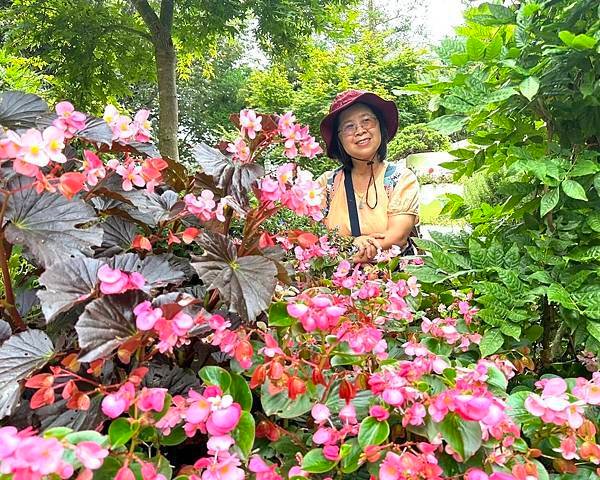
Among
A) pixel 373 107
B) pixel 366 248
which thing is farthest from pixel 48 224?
pixel 373 107

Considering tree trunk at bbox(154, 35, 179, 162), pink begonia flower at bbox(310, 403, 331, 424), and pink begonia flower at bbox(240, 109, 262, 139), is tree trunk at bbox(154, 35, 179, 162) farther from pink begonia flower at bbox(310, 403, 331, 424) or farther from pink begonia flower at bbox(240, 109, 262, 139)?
pink begonia flower at bbox(310, 403, 331, 424)

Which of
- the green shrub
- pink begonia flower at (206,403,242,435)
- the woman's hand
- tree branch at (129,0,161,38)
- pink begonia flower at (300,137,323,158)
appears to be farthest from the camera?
the green shrub

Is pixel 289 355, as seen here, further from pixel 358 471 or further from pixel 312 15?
pixel 312 15

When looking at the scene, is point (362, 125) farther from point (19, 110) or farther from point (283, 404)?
point (283, 404)

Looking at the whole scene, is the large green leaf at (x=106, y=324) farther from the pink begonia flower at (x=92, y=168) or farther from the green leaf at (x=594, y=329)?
the green leaf at (x=594, y=329)

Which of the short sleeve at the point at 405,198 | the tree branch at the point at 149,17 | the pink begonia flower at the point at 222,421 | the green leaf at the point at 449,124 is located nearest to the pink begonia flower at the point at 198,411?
the pink begonia flower at the point at 222,421

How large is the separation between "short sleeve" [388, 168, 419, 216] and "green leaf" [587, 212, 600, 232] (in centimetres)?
81

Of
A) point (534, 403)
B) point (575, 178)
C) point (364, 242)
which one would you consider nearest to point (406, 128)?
point (364, 242)

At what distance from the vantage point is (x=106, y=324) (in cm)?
50

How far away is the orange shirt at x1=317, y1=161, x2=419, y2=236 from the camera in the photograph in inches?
67.8

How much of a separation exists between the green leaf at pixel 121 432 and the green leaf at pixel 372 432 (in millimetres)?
228

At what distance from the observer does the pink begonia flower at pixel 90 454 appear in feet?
1.29

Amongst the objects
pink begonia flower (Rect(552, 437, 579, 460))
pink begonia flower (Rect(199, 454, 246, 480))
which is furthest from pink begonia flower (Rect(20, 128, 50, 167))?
pink begonia flower (Rect(552, 437, 579, 460))

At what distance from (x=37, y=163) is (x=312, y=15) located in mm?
3547
